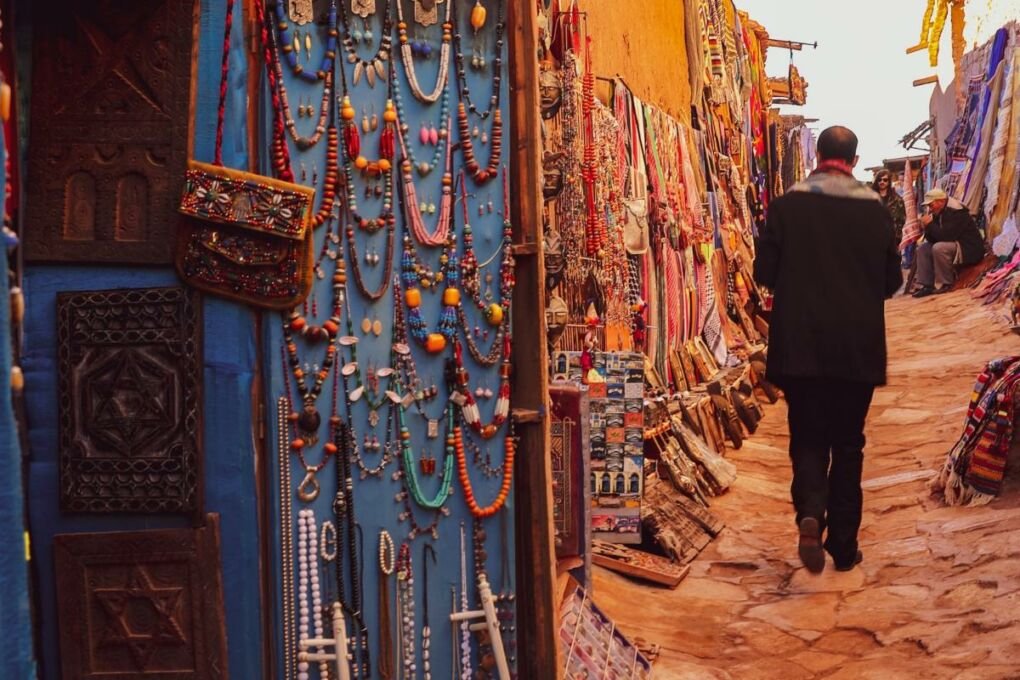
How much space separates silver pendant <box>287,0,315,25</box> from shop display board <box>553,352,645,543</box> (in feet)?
10.00

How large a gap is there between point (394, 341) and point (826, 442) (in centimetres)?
263

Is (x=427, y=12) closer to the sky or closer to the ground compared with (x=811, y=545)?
closer to the sky

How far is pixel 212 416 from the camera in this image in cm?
328

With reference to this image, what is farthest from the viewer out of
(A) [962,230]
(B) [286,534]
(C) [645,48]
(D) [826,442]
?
(A) [962,230]

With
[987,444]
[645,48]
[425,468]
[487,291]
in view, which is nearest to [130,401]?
[425,468]

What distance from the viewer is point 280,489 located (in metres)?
3.36

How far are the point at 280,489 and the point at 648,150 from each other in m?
5.89

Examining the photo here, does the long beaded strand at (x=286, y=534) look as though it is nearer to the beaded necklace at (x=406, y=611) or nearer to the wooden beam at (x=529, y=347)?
the beaded necklace at (x=406, y=611)

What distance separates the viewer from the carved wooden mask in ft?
10.5

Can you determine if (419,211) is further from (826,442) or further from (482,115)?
(826,442)

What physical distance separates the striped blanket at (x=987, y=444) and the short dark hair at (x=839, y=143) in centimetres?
188

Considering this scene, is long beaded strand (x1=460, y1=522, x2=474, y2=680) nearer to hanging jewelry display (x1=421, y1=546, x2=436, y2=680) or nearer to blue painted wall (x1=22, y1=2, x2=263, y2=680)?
hanging jewelry display (x1=421, y1=546, x2=436, y2=680)

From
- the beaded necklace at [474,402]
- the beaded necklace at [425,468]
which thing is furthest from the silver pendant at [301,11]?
the beaded necklace at [425,468]

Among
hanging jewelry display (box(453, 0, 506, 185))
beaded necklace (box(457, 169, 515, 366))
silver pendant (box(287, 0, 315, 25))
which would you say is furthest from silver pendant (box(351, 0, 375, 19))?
beaded necklace (box(457, 169, 515, 366))
